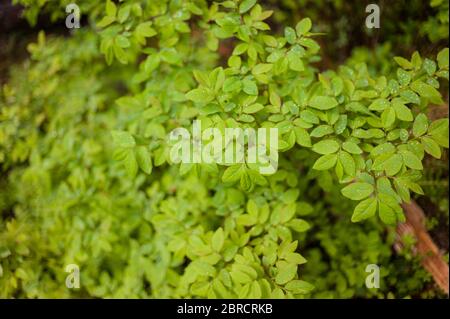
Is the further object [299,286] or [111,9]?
[111,9]

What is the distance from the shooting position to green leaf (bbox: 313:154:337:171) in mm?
1558

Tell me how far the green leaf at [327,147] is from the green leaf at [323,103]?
0.16 m

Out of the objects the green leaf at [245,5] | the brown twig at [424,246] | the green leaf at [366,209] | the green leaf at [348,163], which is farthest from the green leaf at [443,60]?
the brown twig at [424,246]

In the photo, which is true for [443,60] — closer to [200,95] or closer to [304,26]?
[304,26]

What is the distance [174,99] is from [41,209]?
1286 mm

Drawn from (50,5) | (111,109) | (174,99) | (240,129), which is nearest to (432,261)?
(240,129)

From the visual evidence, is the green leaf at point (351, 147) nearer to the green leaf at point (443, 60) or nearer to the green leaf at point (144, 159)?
the green leaf at point (443, 60)

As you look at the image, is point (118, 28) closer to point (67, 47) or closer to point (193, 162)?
point (193, 162)

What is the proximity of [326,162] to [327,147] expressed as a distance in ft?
0.19

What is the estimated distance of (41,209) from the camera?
104 inches

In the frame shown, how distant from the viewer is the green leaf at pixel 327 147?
1.56 m

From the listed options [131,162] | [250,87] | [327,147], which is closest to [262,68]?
[250,87]

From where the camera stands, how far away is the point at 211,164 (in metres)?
1.63

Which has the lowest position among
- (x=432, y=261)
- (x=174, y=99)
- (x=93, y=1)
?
(x=432, y=261)
